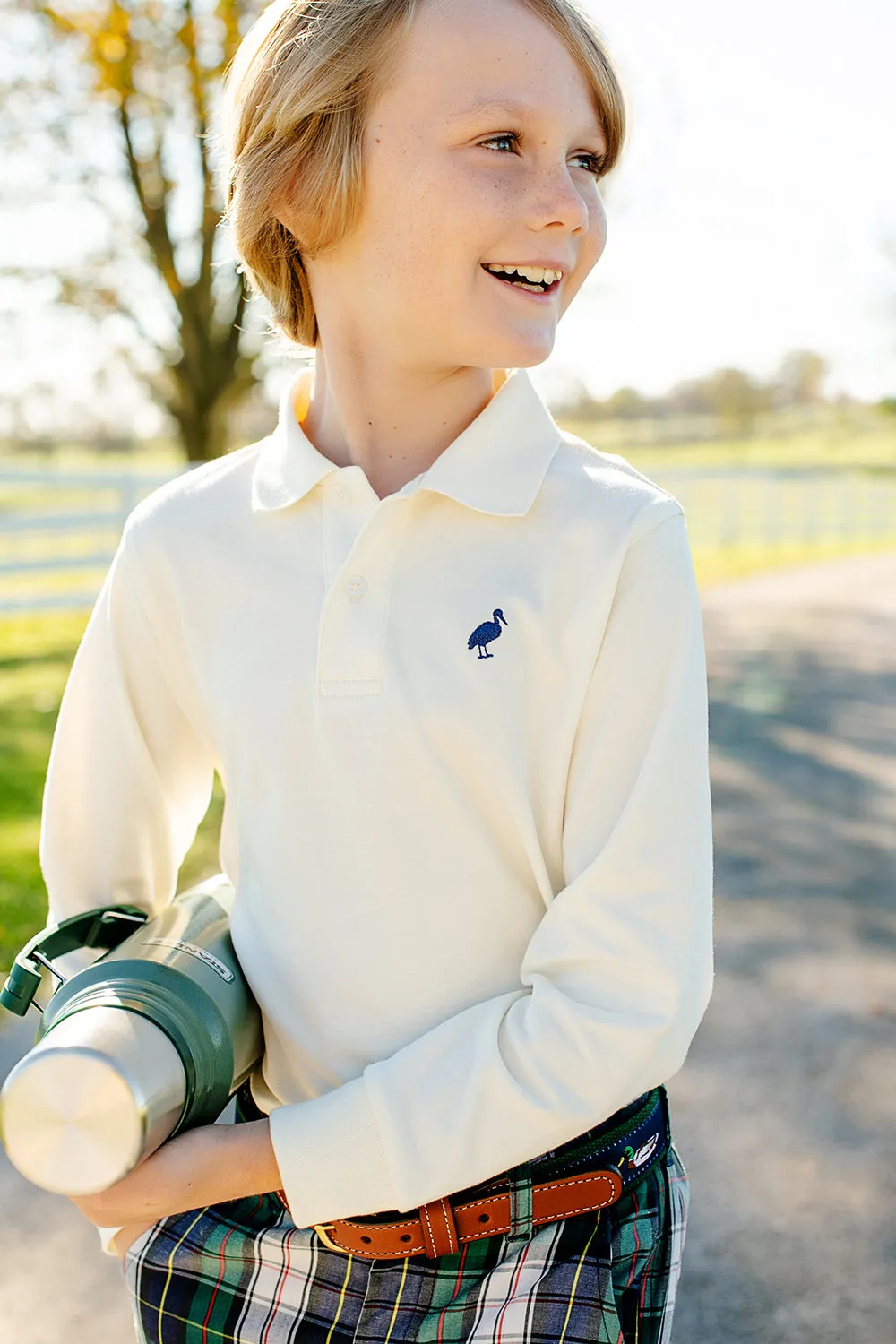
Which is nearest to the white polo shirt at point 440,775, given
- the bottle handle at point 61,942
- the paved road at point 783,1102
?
the bottle handle at point 61,942

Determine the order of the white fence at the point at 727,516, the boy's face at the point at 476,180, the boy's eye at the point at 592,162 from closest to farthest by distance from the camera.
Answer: the boy's face at the point at 476,180 < the boy's eye at the point at 592,162 < the white fence at the point at 727,516

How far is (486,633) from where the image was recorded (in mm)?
1418

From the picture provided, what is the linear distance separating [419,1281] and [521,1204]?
142 millimetres

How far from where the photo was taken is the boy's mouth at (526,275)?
144cm

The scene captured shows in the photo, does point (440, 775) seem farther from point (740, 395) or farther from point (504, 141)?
point (740, 395)

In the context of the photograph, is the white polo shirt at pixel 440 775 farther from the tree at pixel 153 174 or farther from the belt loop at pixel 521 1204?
the tree at pixel 153 174

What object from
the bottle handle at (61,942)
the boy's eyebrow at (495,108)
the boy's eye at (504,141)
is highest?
the boy's eyebrow at (495,108)

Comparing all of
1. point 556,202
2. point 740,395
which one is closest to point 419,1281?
point 556,202

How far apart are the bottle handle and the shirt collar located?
20.7 inches

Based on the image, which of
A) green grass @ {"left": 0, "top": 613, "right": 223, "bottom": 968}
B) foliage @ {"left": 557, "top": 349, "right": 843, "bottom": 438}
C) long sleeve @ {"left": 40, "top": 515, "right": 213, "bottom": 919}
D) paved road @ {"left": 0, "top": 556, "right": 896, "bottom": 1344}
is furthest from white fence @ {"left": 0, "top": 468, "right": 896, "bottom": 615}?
foliage @ {"left": 557, "top": 349, "right": 843, "bottom": 438}

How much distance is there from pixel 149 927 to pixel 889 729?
5.51 meters

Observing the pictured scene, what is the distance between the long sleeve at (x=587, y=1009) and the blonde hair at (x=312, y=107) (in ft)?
2.00

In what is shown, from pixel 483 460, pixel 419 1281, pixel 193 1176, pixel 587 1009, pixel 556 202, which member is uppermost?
pixel 556 202

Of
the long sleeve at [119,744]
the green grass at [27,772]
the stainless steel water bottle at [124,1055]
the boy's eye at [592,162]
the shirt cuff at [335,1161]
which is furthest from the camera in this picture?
the green grass at [27,772]
